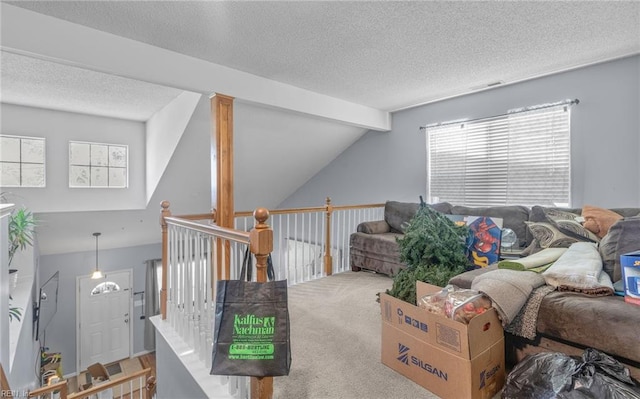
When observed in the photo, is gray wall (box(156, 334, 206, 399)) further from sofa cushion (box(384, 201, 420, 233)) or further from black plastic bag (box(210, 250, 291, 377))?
sofa cushion (box(384, 201, 420, 233))

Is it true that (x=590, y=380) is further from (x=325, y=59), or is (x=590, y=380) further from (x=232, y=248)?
(x=325, y=59)

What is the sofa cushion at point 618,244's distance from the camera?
1798 mm

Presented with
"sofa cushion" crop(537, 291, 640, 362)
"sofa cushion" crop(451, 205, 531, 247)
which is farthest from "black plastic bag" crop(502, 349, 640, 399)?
"sofa cushion" crop(451, 205, 531, 247)

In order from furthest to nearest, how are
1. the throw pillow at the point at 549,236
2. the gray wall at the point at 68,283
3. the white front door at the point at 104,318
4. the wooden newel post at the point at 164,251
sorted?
the white front door at the point at 104,318 → the gray wall at the point at 68,283 → the wooden newel post at the point at 164,251 → the throw pillow at the point at 549,236

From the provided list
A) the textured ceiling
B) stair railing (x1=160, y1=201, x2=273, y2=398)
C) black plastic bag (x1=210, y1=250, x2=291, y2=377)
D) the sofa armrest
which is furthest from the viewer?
the sofa armrest

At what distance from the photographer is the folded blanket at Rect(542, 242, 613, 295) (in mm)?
1651

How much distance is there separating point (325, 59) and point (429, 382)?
9.00ft

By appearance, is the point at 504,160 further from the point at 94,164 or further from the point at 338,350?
the point at 94,164

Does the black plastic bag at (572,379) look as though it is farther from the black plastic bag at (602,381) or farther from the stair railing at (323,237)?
the stair railing at (323,237)

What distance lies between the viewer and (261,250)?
145 centimetres

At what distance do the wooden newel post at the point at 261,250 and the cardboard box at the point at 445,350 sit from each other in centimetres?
79

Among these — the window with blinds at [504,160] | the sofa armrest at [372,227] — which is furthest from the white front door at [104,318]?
the window with blinds at [504,160]

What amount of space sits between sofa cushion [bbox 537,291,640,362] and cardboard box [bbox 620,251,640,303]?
0.21 ft

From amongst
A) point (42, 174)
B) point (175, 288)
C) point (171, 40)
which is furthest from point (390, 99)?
point (42, 174)
